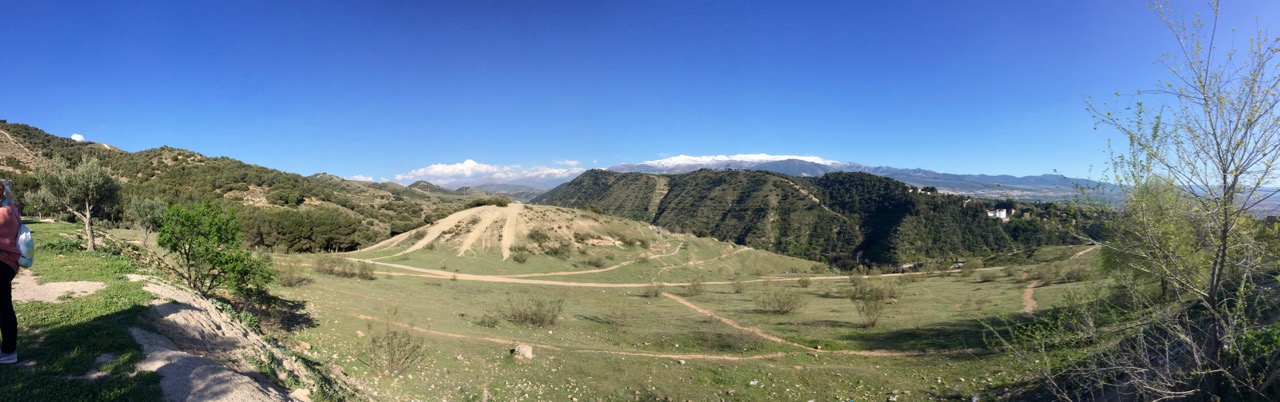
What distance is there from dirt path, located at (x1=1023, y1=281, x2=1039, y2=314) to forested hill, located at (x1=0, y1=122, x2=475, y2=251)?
62.5m

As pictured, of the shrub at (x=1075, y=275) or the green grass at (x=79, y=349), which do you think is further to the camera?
the shrub at (x=1075, y=275)

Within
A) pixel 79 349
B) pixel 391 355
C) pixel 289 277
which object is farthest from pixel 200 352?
pixel 289 277

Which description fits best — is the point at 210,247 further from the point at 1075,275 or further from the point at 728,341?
the point at 1075,275

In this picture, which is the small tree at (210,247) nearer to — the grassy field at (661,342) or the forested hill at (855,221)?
the grassy field at (661,342)

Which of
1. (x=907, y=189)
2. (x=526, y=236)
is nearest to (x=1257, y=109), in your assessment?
(x=526, y=236)

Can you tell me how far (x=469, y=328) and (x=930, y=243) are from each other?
12895cm

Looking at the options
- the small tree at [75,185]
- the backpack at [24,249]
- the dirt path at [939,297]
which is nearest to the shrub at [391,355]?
the backpack at [24,249]

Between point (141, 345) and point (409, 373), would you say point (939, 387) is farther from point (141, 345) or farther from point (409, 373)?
point (141, 345)

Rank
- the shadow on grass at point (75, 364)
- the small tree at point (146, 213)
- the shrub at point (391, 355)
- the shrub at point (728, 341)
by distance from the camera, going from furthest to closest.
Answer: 1. the small tree at point (146, 213)
2. the shrub at point (728, 341)
3. the shrub at point (391, 355)
4. the shadow on grass at point (75, 364)

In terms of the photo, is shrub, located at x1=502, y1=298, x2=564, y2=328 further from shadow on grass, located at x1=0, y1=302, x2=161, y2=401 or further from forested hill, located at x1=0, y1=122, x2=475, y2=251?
forested hill, located at x1=0, y1=122, x2=475, y2=251

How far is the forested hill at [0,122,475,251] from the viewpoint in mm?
53719

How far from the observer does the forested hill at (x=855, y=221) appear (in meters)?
116

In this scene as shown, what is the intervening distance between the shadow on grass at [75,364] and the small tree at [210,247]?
21.6 feet

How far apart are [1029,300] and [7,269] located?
4300 centimetres
